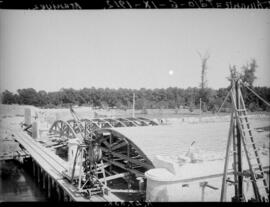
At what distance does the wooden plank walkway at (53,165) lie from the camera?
542 inches

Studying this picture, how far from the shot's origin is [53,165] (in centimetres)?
1917

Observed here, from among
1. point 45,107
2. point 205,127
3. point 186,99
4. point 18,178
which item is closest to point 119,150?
point 205,127

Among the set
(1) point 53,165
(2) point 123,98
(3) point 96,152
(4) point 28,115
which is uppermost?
(2) point 123,98

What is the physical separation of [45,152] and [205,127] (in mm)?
12829

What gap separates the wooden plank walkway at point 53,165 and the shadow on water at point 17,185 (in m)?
1.93

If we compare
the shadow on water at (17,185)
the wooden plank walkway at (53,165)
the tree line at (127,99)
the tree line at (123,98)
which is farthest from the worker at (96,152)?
the tree line at (123,98)

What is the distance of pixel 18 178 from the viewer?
22.7 meters

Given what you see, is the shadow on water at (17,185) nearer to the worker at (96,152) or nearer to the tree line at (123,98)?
the worker at (96,152)

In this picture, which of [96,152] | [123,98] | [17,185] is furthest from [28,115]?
[96,152]

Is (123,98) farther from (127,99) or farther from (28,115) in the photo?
(28,115)

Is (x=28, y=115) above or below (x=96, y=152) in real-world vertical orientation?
above

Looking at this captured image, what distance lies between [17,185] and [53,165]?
3974 mm

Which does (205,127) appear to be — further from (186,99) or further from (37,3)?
(186,99)

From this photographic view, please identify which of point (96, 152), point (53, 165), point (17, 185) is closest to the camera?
point (96, 152)
